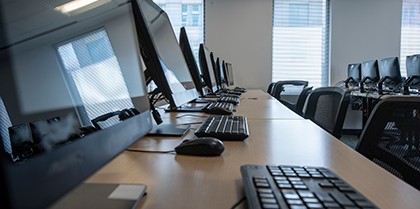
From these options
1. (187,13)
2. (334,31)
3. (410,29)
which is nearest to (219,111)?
(187,13)

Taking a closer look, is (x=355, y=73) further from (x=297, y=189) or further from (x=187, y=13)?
(x=297, y=189)

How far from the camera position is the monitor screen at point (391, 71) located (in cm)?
340

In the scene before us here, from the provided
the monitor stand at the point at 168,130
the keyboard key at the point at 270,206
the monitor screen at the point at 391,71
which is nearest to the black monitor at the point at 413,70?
the monitor screen at the point at 391,71

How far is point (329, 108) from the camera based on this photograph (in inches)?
55.7

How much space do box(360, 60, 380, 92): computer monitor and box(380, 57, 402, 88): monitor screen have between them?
103 mm

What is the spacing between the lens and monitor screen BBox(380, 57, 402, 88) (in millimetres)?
3396

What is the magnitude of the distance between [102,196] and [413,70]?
4.02 m

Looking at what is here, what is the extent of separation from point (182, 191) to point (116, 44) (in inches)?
13.2

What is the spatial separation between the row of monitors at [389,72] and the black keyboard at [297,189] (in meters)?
3.63

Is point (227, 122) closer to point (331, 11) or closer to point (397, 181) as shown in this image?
point (397, 181)

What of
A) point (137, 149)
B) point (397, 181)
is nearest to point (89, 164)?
point (137, 149)

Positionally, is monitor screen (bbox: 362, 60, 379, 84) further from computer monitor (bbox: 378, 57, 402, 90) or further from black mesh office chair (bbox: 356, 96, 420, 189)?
black mesh office chair (bbox: 356, 96, 420, 189)

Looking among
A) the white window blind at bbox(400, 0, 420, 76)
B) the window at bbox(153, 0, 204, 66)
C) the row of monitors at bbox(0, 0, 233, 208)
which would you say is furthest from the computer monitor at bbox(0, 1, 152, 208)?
the white window blind at bbox(400, 0, 420, 76)

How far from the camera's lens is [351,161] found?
57 cm
